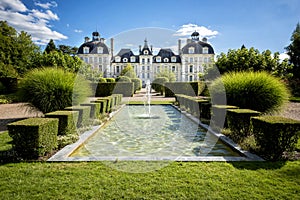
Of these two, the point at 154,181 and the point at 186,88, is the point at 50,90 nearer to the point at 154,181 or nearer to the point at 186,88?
the point at 154,181

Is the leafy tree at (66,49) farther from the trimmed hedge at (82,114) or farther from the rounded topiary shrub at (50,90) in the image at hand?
the trimmed hedge at (82,114)

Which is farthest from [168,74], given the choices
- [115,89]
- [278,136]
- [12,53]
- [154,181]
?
[154,181]

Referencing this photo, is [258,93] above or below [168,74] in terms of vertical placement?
below

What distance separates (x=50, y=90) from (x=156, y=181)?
5553mm

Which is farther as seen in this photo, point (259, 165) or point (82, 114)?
point (82, 114)

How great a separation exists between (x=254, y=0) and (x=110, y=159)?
9.43 m

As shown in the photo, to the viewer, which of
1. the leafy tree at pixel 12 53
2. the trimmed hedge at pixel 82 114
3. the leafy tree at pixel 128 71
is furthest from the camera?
the leafy tree at pixel 128 71

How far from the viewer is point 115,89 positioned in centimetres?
2298

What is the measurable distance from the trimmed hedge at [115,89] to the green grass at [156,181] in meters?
19.2

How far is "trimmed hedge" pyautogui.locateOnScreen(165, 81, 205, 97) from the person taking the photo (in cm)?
2081

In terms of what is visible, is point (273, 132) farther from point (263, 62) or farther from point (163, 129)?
point (263, 62)

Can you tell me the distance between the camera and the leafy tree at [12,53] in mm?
25719

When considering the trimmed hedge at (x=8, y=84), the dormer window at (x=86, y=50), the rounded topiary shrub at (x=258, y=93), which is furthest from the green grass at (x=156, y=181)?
the dormer window at (x=86, y=50)

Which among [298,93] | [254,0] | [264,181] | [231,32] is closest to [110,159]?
[264,181]
